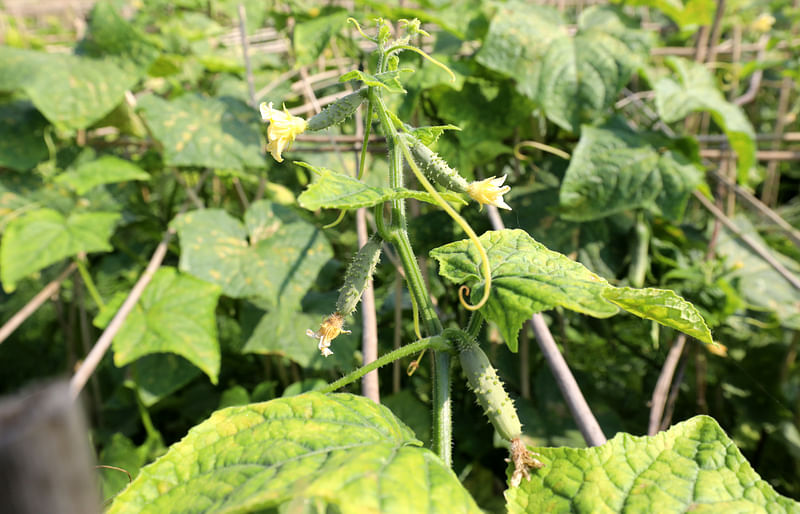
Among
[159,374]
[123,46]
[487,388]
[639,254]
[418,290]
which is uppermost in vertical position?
[123,46]

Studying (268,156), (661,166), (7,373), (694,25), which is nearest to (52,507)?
(661,166)

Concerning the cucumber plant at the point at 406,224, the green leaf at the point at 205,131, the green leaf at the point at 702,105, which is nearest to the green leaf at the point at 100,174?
the cucumber plant at the point at 406,224

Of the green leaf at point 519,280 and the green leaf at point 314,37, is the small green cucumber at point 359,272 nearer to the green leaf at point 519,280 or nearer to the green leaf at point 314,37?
the green leaf at point 519,280

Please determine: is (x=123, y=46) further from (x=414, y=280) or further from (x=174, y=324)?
(x=414, y=280)

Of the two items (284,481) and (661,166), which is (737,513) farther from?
(661,166)

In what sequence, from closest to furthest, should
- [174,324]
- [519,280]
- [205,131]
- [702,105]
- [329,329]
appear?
1. [519,280]
2. [329,329]
3. [174,324]
4. [702,105]
5. [205,131]

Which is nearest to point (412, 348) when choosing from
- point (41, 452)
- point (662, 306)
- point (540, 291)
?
point (540, 291)
